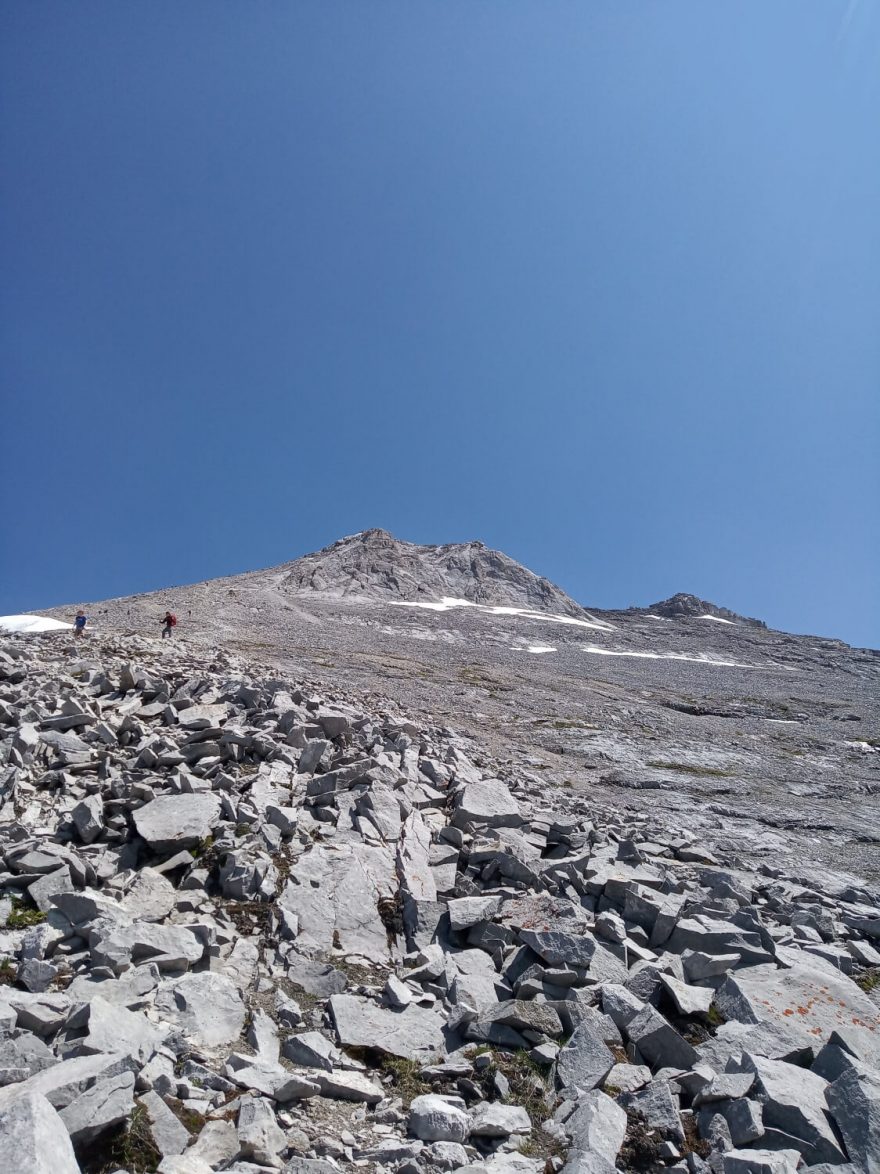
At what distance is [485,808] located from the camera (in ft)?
37.4

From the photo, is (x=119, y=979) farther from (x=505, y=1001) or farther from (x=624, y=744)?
(x=624, y=744)

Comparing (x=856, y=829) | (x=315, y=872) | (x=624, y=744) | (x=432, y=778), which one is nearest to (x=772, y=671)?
(x=624, y=744)

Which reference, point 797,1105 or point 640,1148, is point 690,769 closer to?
point 797,1105

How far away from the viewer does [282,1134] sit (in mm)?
4582

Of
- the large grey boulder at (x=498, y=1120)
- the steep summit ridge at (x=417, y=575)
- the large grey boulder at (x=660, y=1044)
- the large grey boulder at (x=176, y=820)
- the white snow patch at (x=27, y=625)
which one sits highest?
the steep summit ridge at (x=417, y=575)

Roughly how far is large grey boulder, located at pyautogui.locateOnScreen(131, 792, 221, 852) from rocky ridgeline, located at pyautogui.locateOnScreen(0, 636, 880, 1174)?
0.05 m

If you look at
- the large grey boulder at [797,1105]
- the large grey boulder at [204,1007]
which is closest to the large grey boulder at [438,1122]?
the large grey boulder at [204,1007]

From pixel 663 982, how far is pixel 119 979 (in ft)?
18.4

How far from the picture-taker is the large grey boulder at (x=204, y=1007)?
5.59m

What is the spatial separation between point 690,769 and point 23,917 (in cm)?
1861

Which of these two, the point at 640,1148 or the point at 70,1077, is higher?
the point at 70,1077

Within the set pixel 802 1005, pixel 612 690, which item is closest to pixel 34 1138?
pixel 802 1005

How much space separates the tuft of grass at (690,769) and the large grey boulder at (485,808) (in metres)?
9.89

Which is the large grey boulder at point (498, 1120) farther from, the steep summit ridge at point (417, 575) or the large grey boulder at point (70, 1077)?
the steep summit ridge at point (417, 575)
